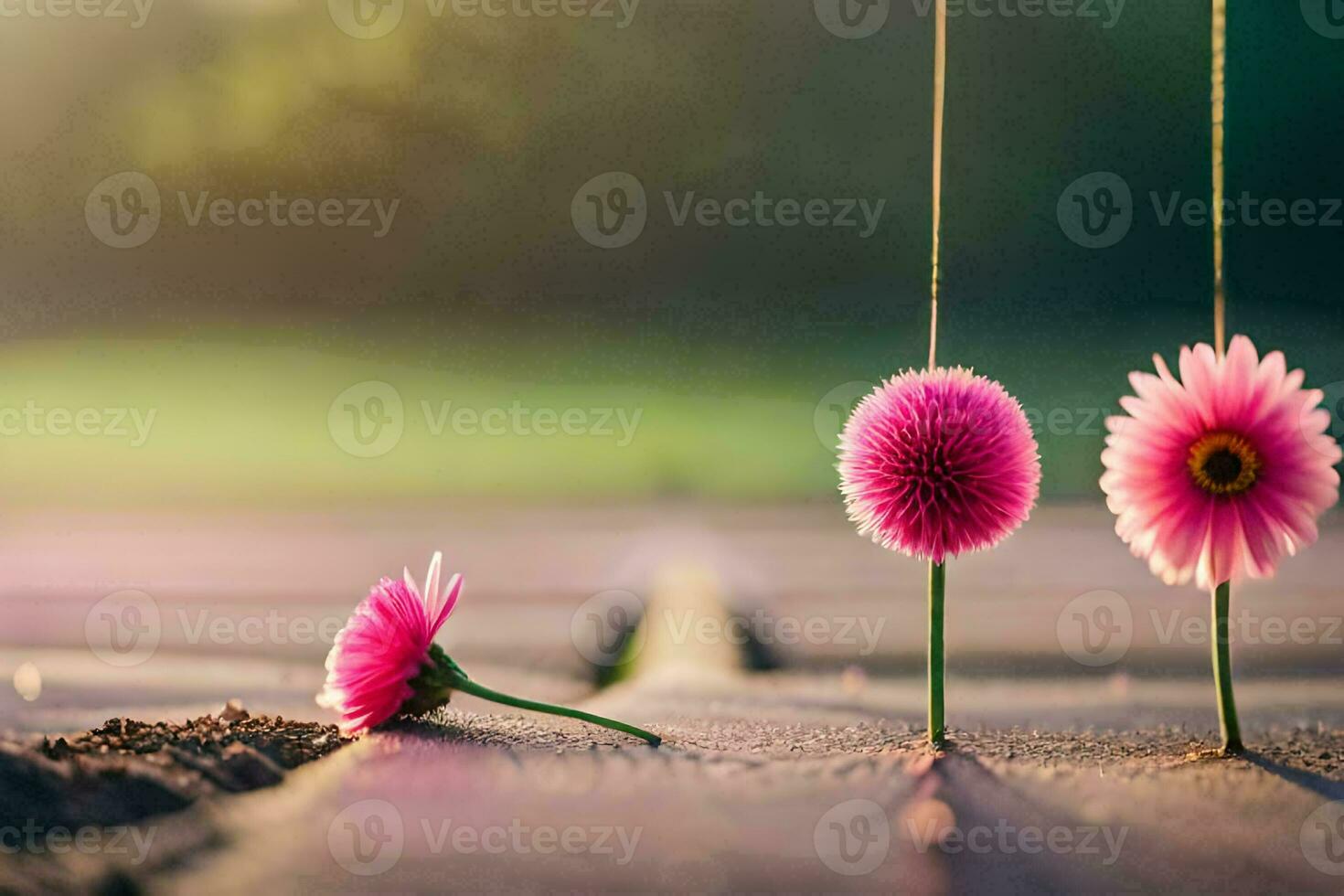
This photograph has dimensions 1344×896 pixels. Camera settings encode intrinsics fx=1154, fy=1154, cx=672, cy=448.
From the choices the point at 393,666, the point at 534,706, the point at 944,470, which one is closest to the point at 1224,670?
the point at 944,470

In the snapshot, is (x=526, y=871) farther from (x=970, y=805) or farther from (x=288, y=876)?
(x=970, y=805)

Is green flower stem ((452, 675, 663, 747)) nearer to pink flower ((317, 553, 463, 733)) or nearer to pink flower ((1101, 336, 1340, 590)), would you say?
pink flower ((317, 553, 463, 733))

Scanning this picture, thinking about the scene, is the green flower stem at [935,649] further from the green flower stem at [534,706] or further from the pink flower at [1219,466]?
the green flower stem at [534,706]

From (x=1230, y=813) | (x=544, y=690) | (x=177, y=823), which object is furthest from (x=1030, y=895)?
(x=544, y=690)

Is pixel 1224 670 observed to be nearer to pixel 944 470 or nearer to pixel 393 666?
pixel 944 470

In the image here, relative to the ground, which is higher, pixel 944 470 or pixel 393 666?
pixel 944 470

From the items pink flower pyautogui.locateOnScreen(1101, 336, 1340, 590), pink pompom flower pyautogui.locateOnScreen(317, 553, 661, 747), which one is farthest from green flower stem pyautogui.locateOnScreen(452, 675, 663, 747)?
pink flower pyautogui.locateOnScreen(1101, 336, 1340, 590)

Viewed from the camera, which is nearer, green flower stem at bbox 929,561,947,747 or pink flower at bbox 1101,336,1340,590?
pink flower at bbox 1101,336,1340,590
